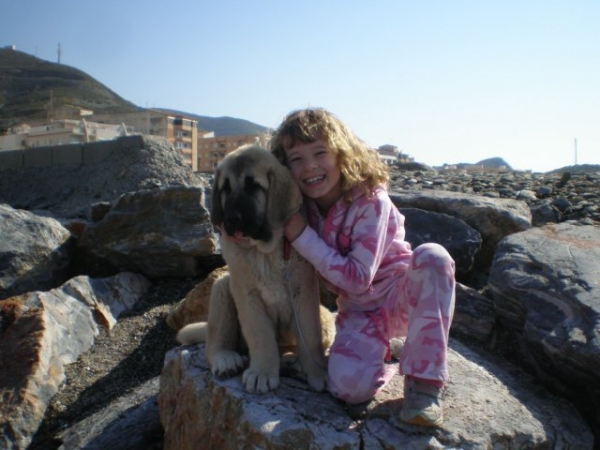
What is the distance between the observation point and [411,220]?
5859mm

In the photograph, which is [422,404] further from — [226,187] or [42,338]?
Answer: [42,338]

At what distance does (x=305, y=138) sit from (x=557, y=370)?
2.34 m

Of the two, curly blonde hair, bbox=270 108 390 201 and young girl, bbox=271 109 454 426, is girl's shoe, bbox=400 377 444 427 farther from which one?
curly blonde hair, bbox=270 108 390 201

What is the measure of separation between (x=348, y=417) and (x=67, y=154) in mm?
8453

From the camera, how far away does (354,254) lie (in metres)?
3.24

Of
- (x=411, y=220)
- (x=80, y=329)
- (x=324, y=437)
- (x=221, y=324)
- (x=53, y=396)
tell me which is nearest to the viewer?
(x=324, y=437)

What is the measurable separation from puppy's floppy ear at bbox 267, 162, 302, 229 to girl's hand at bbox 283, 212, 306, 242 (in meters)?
0.03

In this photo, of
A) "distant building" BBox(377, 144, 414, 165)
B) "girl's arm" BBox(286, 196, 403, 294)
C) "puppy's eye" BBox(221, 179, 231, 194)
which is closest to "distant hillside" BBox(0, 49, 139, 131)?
"distant building" BBox(377, 144, 414, 165)

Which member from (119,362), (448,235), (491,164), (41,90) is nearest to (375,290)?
(448,235)

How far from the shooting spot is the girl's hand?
329 centimetres

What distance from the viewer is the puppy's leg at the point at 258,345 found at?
3141 mm

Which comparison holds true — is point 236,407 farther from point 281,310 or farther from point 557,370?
point 557,370

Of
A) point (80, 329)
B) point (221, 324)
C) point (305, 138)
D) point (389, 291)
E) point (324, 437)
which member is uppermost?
point (305, 138)

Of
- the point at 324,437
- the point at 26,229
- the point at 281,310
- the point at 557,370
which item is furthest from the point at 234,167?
the point at 26,229
